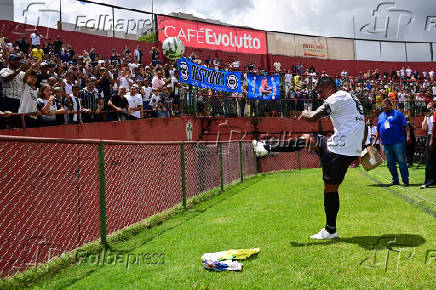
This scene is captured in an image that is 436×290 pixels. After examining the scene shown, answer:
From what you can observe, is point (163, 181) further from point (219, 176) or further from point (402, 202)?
point (402, 202)

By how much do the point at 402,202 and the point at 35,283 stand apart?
6128 millimetres

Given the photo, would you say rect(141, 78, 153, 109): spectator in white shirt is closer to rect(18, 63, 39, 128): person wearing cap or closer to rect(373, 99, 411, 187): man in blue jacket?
rect(18, 63, 39, 128): person wearing cap

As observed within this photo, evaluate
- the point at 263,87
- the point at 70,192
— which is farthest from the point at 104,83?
the point at 263,87

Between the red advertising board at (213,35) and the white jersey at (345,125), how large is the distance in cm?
2054

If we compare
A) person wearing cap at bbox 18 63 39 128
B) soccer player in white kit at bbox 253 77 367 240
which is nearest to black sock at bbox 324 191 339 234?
soccer player in white kit at bbox 253 77 367 240

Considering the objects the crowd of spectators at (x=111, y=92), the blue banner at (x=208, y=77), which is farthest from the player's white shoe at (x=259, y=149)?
the blue banner at (x=208, y=77)

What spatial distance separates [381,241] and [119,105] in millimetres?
8587

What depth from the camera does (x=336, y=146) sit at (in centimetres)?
486

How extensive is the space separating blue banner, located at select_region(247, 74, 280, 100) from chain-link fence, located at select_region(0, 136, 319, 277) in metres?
9.76

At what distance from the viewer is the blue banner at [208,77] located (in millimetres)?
13385

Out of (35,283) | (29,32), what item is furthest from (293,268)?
(29,32)

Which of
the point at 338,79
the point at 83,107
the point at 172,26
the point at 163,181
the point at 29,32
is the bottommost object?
the point at 163,181

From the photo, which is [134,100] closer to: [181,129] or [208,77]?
[181,129]

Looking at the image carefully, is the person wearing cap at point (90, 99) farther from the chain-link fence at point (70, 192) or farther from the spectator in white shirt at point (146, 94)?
the chain-link fence at point (70, 192)
